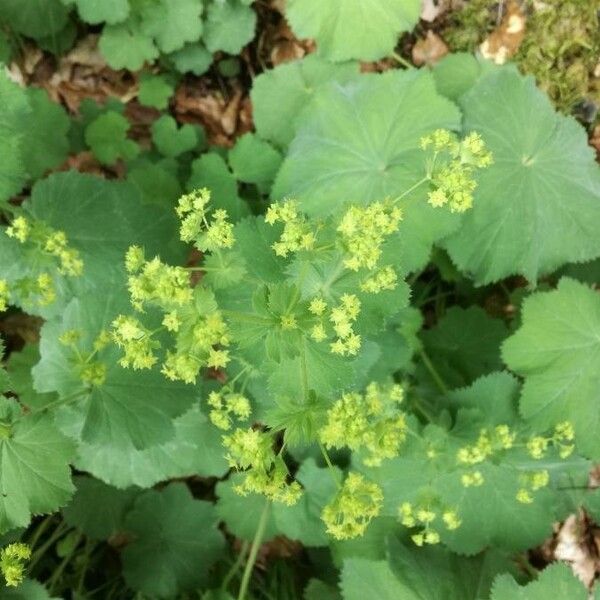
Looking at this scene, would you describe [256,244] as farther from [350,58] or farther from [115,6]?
[115,6]

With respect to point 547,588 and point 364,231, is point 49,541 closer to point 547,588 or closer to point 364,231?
point 547,588

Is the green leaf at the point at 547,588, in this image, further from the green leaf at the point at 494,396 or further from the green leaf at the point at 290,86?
the green leaf at the point at 290,86

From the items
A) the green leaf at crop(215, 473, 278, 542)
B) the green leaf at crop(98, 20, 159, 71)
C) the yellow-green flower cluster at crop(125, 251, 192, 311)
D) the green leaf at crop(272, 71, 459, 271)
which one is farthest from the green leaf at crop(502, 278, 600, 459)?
the green leaf at crop(98, 20, 159, 71)

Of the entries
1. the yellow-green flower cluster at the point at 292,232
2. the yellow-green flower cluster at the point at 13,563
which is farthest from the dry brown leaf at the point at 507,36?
the yellow-green flower cluster at the point at 13,563

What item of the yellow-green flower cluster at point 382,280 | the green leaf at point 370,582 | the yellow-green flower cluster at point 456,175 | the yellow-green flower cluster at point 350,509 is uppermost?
the yellow-green flower cluster at point 456,175

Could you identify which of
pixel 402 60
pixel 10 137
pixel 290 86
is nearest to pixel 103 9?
pixel 290 86

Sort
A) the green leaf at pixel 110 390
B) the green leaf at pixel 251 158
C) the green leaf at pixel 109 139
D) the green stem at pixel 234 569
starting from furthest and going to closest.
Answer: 1. the green leaf at pixel 109 139
2. the green leaf at pixel 251 158
3. the green stem at pixel 234 569
4. the green leaf at pixel 110 390
